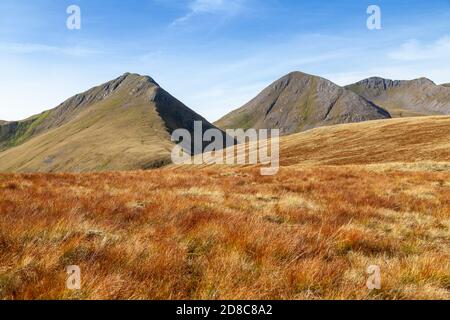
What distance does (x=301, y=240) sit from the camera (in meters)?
6.61

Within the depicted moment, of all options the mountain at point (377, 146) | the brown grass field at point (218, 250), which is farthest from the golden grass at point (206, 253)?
the mountain at point (377, 146)

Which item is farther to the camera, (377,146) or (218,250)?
(377,146)

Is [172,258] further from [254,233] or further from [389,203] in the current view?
[389,203]

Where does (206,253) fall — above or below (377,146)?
below

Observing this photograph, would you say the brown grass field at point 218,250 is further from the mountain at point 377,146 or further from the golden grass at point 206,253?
the mountain at point 377,146

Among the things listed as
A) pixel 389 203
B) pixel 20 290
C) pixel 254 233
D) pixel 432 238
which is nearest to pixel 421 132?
pixel 389 203

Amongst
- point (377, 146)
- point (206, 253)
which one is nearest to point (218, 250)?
point (206, 253)

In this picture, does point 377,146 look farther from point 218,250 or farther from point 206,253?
point 206,253

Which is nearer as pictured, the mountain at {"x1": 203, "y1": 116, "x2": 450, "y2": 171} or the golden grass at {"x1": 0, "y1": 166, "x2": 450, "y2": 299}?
the golden grass at {"x1": 0, "y1": 166, "x2": 450, "y2": 299}

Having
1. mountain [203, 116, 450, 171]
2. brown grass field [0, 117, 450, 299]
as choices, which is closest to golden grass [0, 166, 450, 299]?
brown grass field [0, 117, 450, 299]

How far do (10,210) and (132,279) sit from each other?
537cm

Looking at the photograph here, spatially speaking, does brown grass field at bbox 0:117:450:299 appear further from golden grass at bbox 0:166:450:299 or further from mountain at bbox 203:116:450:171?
mountain at bbox 203:116:450:171

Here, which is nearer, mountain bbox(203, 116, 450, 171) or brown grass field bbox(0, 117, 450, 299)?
brown grass field bbox(0, 117, 450, 299)
